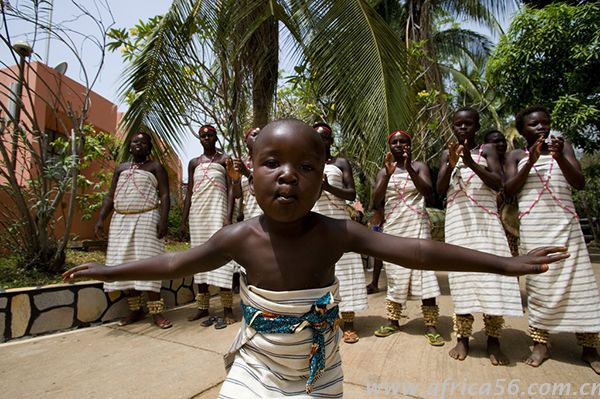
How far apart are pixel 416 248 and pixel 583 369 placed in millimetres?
2082

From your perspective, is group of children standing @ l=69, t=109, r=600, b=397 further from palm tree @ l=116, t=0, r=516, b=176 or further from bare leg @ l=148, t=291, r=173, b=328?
palm tree @ l=116, t=0, r=516, b=176

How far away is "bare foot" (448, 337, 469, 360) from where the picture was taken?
8.61 ft

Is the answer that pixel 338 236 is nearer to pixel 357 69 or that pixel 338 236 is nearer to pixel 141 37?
pixel 357 69

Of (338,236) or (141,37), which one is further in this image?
(141,37)

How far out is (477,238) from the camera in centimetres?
271

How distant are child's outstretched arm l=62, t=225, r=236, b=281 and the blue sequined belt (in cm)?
27

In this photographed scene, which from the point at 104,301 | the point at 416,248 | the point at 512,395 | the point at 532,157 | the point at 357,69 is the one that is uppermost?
the point at 357,69

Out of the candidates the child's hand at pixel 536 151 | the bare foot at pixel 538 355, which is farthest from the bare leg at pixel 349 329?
the child's hand at pixel 536 151

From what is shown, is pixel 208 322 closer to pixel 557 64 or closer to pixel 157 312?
pixel 157 312

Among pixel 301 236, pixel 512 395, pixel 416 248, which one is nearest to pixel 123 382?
pixel 301 236

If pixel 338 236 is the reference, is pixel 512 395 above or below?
below

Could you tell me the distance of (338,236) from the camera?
1347 mm

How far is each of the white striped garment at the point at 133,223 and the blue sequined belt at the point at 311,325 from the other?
279 centimetres

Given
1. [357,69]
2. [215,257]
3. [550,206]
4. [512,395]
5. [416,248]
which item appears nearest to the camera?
[416,248]
